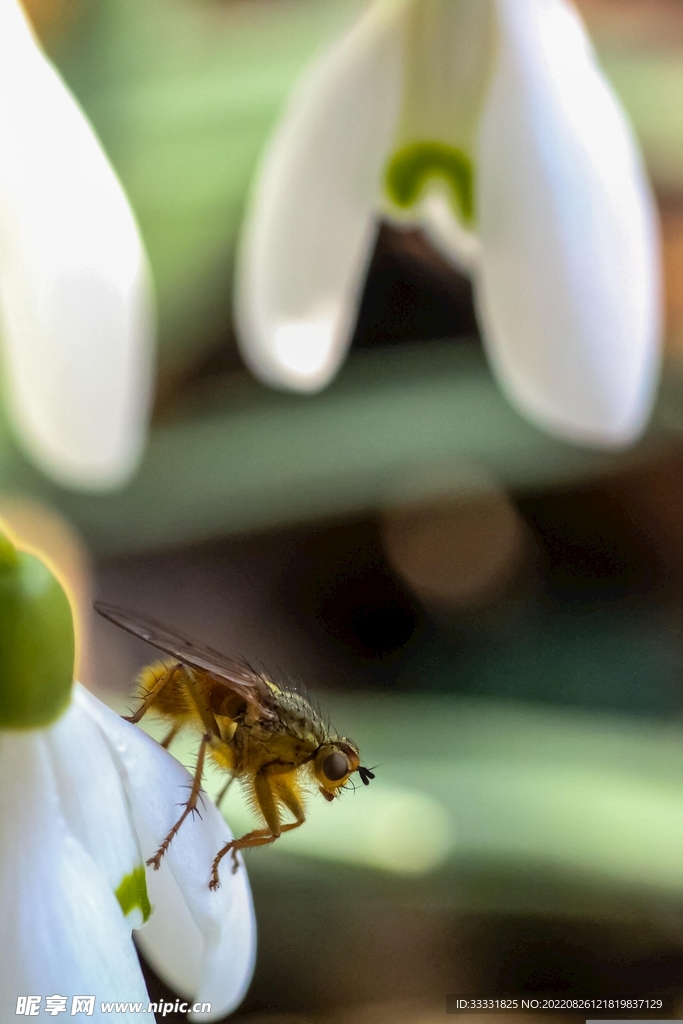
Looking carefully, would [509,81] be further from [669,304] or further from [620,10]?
[669,304]

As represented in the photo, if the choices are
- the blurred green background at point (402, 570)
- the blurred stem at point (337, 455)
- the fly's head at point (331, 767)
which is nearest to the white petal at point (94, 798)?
the fly's head at point (331, 767)

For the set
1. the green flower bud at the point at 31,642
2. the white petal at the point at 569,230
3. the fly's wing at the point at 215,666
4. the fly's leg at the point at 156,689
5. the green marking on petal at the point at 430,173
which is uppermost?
the green marking on petal at the point at 430,173

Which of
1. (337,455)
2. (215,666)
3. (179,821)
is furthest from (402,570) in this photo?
(179,821)

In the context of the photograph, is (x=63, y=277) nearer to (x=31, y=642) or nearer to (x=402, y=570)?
(x=31, y=642)

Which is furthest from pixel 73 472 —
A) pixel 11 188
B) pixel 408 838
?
pixel 408 838

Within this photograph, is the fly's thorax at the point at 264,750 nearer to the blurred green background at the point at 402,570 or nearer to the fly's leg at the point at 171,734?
the fly's leg at the point at 171,734

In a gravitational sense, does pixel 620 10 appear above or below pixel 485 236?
above
